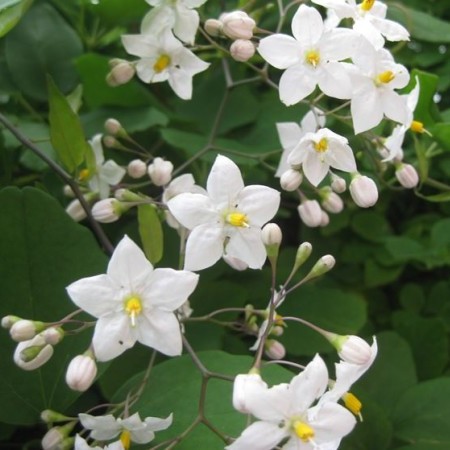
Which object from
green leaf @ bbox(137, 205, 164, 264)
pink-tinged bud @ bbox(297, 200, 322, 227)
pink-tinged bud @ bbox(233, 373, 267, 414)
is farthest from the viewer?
pink-tinged bud @ bbox(297, 200, 322, 227)

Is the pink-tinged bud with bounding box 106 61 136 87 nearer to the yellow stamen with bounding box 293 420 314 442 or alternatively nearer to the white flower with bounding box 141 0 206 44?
the white flower with bounding box 141 0 206 44

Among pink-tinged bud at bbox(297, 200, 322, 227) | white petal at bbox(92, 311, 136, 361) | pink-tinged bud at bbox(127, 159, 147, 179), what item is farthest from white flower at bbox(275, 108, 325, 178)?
white petal at bbox(92, 311, 136, 361)

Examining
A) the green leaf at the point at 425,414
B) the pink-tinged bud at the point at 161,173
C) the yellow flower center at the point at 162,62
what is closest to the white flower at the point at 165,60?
the yellow flower center at the point at 162,62

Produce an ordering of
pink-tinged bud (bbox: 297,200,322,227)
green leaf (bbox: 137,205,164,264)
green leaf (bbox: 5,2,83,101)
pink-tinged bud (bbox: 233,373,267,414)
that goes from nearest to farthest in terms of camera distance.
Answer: pink-tinged bud (bbox: 233,373,267,414) < green leaf (bbox: 137,205,164,264) < pink-tinged bud (bbox: 297,200,322,227) < green leaf (bbox: 5,2,83,101)

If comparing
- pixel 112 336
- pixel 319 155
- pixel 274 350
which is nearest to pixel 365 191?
pixel 319 155

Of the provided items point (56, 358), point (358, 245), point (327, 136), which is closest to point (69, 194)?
point (56, 358)

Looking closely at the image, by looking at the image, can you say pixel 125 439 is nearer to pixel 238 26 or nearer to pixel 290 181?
pixel 290 181
